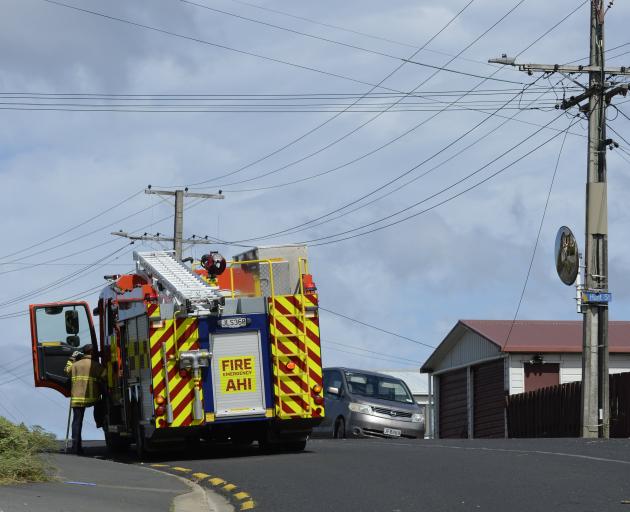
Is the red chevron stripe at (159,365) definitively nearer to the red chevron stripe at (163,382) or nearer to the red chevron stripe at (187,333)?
the red chevron stripe at (163,382)

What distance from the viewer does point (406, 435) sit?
26906 millimetres

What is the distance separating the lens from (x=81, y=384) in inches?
851

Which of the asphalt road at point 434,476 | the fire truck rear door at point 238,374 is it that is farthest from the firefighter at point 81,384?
the fire truck rear door at point 238,374

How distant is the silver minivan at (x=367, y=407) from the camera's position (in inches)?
1040

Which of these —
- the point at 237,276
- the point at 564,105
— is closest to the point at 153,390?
the point at 237,276

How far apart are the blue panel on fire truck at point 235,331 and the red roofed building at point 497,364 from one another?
2143cm

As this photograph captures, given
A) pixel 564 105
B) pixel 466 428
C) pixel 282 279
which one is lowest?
pixel 466 428

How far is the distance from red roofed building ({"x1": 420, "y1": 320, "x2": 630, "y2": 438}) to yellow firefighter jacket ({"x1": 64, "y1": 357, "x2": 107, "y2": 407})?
1975 cm

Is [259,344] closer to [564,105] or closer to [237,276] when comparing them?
[237,276]

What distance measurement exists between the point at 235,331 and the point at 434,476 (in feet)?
17.5

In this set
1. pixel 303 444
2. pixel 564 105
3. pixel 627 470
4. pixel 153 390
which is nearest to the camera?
pixel 627 470

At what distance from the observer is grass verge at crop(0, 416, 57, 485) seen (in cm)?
1307

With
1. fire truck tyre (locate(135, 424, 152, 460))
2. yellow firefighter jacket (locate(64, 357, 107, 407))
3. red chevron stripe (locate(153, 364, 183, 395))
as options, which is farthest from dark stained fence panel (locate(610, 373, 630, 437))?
red chevron stripe (locate(153, 364, 183, 395))

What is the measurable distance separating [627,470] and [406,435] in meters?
12.9
